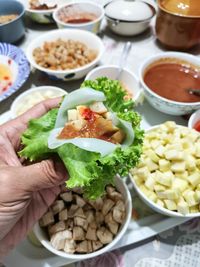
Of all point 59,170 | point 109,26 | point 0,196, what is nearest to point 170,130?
point 59,170

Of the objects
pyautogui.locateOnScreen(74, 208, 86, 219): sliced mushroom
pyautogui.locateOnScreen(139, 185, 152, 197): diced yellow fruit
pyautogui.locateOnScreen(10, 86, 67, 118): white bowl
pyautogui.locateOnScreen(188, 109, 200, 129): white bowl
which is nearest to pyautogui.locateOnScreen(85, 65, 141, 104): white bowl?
pyautogui.locateOnScreen(10, 86, 67, 118): white bowl

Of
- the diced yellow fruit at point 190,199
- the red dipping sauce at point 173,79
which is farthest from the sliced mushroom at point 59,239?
the red dipping sauce at point 173,79

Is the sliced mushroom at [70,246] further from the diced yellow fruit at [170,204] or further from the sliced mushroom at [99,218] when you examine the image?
the diced yellow fruit at [170,204]

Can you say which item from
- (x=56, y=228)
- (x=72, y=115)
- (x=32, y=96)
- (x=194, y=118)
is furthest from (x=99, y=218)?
(x=32, y=96)

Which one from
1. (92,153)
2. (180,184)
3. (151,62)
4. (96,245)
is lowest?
(96,245)

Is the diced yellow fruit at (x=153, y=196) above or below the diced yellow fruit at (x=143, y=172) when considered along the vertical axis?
below

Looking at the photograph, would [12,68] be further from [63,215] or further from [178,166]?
[178,166]

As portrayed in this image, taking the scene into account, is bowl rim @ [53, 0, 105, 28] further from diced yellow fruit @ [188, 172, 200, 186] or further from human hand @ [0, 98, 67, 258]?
diced yellow fruit @ [188, 172, 200, 186]
